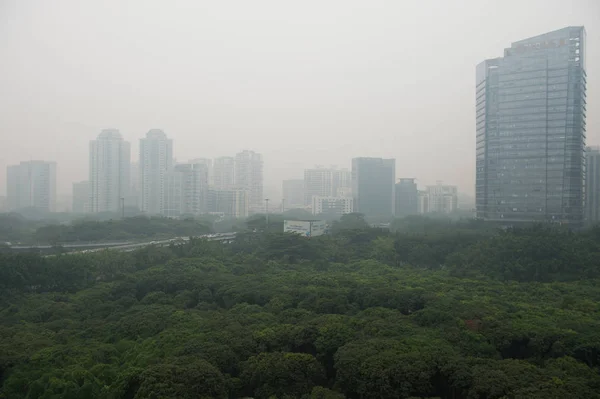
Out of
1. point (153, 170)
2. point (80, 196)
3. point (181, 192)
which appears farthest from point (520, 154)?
point (80, 196)

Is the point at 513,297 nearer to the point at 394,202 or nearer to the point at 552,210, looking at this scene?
the point at 552,210

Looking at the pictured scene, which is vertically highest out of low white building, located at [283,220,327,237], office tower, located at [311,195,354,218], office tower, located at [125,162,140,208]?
office tower, located at [125,162,140,208]

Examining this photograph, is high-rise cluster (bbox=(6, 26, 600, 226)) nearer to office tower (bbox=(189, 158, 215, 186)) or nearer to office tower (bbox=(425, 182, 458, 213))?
office tower (bbox=(189, 158, 215, 186))

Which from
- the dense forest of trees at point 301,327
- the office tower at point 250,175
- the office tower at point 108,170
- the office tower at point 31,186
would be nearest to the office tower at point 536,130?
the dense forest of trees at point 301,327

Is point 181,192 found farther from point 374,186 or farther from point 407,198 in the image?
point 407,198

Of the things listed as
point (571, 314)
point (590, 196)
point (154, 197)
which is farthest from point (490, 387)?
point (154, 197)

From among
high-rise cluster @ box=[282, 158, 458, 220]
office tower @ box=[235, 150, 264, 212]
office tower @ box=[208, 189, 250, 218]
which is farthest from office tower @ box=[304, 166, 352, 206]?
office tower @ box=[208, 189, 250, 218]

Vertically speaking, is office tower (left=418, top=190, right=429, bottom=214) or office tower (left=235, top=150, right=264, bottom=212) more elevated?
office tower (left=235, top=150, right=264, bottom=212)
